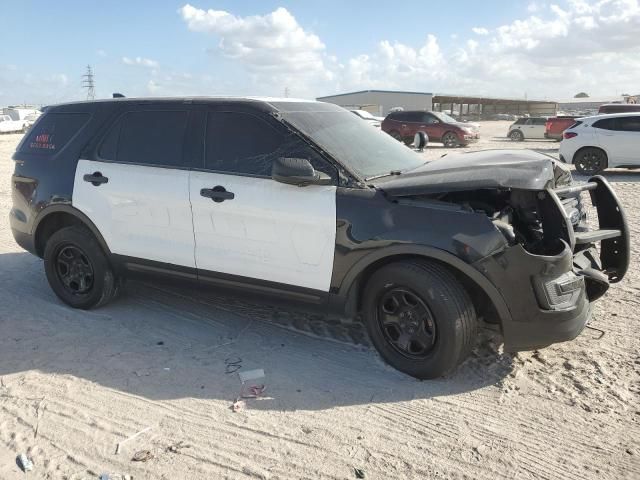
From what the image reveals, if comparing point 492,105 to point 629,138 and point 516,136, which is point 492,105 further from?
point 629,138

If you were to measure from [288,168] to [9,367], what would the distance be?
248 cm

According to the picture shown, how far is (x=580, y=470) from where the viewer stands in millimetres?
2787

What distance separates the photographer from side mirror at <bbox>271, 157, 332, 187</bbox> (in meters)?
3.60

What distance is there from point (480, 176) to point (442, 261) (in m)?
0.57

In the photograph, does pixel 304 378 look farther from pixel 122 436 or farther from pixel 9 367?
pixel 9 367

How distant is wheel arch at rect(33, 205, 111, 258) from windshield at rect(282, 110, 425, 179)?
200 cm

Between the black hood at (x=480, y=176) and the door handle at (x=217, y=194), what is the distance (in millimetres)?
1059

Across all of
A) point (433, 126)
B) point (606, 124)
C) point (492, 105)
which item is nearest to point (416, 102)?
point (492, 105)

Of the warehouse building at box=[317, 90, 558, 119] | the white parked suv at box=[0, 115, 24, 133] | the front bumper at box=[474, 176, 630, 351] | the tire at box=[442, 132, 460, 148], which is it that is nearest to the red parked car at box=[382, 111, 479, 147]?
the tire at box=[442, 132, 460, 148]

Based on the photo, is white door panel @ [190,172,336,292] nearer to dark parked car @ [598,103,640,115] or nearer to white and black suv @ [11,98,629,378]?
white and black suv @ [11,98,629,378]

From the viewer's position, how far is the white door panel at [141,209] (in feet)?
14.1

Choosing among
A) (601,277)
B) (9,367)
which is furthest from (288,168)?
(9,367)

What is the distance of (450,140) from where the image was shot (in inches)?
958

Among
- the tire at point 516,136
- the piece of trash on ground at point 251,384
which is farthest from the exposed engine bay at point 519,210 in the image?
the tire at point 516,136
